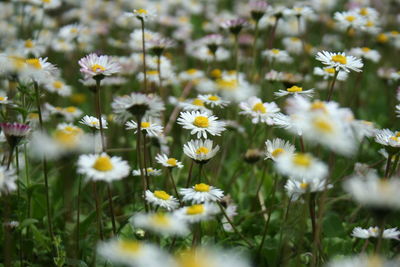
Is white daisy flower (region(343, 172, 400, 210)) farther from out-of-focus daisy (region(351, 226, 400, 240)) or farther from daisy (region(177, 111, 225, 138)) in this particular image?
daisy (region(177, 111, 225, 138))

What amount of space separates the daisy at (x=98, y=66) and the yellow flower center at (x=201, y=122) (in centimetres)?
31

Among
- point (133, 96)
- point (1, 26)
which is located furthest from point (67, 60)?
point (133, 96)

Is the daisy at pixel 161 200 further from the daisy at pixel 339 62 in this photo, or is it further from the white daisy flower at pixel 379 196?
the daisy at pixel 339 62

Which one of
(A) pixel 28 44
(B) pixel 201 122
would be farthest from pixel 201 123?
(A) pixel 28 44

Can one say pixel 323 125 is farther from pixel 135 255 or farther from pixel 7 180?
pixel 7 180

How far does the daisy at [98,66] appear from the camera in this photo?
1.52 m

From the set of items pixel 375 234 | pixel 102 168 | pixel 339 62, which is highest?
pixel 339 62

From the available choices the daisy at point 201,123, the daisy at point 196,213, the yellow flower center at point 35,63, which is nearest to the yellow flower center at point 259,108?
the daisy at point 201,123

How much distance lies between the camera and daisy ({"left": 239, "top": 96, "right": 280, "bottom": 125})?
76.3 inches

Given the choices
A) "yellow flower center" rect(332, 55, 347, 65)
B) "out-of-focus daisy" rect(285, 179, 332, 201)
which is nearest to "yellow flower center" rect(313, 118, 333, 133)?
"out-of-focus daisy" rect(285, 179, 332, 201)

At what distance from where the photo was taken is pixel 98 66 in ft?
5.10

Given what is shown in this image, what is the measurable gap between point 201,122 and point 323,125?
65 centimetres

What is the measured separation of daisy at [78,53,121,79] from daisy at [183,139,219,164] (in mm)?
323

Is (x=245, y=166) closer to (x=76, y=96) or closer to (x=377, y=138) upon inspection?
(x=377, y=138)
